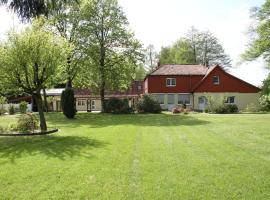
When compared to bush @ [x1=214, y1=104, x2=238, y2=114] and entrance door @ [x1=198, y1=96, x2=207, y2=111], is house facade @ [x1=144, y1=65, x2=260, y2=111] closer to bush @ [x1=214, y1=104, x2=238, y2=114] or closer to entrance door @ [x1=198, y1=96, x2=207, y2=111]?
entrance door @ [x1=198, y1=96, x2=207, y2=111]

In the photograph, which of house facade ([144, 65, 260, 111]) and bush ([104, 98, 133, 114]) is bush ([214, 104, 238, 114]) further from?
bush ([104, 98, 133, 114])

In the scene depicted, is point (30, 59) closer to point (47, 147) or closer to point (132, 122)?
point (47, 147)

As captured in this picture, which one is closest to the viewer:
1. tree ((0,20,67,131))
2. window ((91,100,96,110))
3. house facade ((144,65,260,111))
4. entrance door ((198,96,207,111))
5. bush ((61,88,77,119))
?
tree ((0,20,67,131))

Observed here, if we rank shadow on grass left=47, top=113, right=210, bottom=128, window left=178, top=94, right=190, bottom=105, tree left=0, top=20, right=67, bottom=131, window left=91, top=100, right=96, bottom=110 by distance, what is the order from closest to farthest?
tree left=0, top=20, right=67, bottom=131, shadow on grass left=47, top=113, right=210, bottom=128, window left=178, top=94, right=190, bottom=105, window left=91, top=100, right=96, bottom=110

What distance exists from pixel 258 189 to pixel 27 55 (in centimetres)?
1550

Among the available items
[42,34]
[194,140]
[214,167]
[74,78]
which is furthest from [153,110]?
[214,167]

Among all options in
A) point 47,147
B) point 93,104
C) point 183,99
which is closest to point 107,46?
point 183,99

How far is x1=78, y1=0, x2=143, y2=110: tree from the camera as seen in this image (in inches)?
1698

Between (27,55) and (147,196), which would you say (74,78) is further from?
(147,196)

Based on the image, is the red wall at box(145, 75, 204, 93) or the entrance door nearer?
the entrance door

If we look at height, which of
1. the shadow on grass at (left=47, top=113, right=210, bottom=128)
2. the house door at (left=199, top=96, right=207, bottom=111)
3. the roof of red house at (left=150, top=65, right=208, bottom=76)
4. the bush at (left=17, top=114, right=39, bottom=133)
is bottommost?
the shadow on grass at (left=47, top=113, right=210, bottom=128)

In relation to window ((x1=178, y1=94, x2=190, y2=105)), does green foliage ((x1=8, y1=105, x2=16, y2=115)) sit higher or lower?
lower

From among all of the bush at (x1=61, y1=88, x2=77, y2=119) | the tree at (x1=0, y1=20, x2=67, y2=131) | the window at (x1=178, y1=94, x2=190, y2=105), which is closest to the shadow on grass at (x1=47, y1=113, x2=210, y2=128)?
the bush at (x1=61, y1=88, x2=77, y2=119)

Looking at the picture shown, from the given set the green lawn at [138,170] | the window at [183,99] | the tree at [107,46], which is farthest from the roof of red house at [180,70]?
the green lawn at [138,170]
